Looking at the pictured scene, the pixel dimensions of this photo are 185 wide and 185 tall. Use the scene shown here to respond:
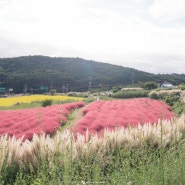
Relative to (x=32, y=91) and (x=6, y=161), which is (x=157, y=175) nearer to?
(x=6, y=161)

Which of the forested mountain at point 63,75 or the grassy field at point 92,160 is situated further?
the forested mountain at point 63,75

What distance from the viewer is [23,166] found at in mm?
7043

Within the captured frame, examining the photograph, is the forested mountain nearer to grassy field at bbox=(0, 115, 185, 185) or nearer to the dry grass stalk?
the dry grass stalk

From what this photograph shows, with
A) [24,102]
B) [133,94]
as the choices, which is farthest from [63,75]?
[24,102]

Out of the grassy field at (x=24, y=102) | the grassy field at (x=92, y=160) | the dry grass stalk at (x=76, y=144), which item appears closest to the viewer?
the grassy field at (x=92, y=160)

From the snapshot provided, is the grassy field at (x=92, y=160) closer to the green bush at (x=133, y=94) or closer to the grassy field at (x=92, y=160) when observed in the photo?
the grassy field at (x=92, y=160)

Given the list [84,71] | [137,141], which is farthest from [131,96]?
[84,71]

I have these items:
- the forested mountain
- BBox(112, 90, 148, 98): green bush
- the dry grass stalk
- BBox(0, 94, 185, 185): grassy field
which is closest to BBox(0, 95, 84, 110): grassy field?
BBox(112, 90, 148, 98): green bush

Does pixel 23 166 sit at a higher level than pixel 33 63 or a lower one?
lower

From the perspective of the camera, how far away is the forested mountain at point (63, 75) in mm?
78250

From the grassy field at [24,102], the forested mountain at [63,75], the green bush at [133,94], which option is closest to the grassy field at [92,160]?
the grassy field at [24,102]

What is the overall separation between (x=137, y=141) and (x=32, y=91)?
7025 centimetres

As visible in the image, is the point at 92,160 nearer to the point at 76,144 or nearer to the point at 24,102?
the point at 76,144

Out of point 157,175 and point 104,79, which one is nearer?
point 157,175
